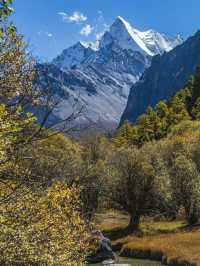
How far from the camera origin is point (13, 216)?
15281mm

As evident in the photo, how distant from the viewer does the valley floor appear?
51.2 meters

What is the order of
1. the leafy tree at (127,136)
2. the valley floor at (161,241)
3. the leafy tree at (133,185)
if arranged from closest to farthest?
1. the valley floor at (161,241)
2. the leafy tree at (133,185)
3. the leafy tree at (127,136)

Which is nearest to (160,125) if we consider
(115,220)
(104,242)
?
(115,220)

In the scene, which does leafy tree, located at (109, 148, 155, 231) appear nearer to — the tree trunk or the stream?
the tree trunk

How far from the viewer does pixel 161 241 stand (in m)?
60.4

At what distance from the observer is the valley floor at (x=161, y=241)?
51.2 meters

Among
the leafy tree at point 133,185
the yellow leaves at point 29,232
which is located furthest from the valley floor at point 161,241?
the yellow leaves at point 29,232

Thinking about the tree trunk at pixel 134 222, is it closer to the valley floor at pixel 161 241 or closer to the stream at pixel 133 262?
the valley floor at pixel 161 241

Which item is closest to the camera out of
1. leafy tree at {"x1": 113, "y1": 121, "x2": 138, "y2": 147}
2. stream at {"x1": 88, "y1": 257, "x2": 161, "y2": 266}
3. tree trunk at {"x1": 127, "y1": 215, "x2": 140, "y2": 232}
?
stream at {"x1": 88, "y1": 257, "x2": 161, "y2": 266}

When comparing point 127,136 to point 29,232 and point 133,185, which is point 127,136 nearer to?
point 133,185

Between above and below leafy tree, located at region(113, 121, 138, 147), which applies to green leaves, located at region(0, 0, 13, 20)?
below

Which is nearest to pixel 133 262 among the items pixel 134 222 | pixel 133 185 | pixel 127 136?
pixel 134 222

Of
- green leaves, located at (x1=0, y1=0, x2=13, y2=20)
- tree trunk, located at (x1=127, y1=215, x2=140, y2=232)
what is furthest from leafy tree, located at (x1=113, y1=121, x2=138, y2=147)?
green leaves, located at (x1=0, y1=0, x2=13, y2=20)

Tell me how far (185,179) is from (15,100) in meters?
58.3
